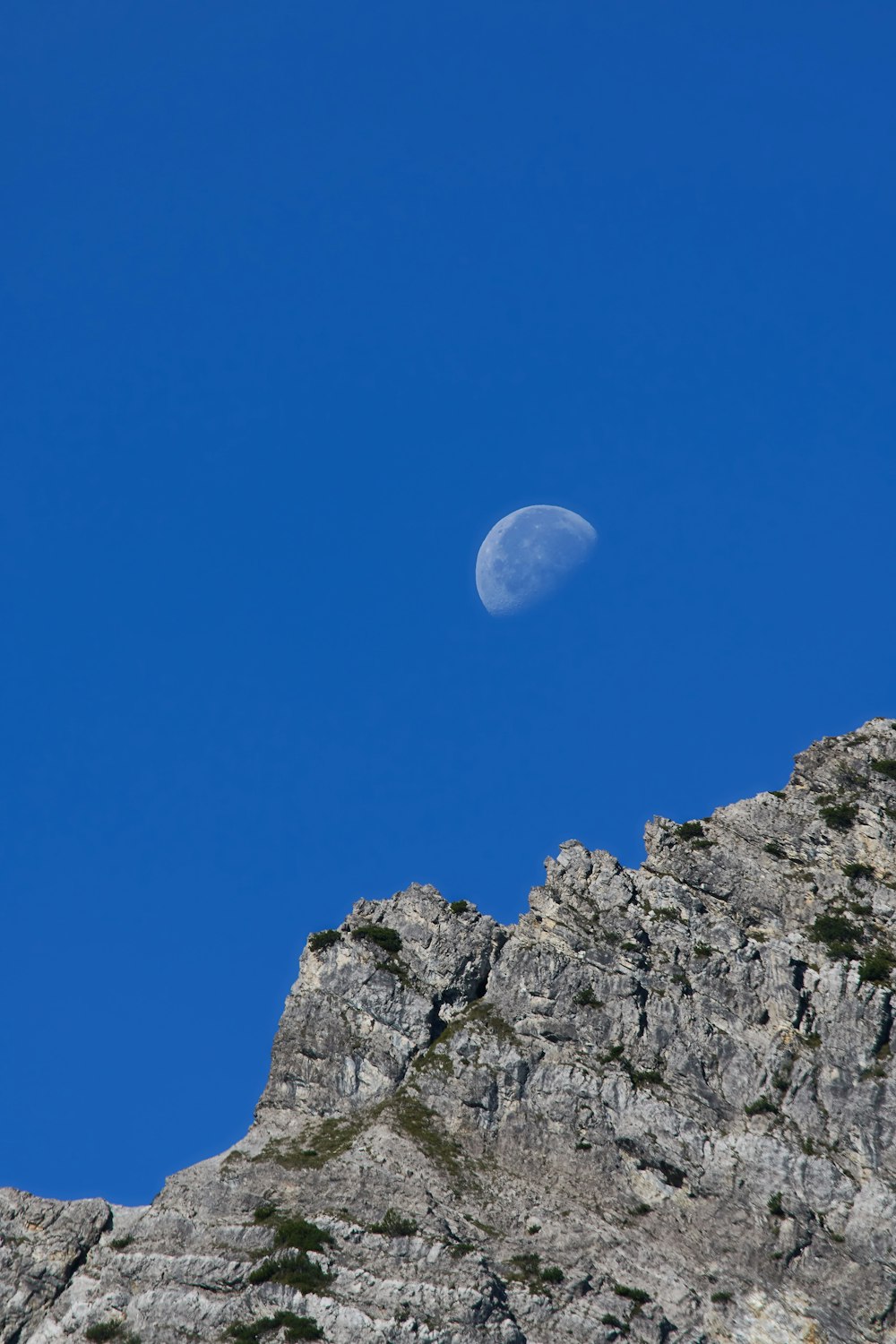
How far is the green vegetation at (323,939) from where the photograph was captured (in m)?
118

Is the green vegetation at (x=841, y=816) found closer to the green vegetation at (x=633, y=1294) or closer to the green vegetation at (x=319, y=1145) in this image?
the green vegetation at (x=319, y=1145)

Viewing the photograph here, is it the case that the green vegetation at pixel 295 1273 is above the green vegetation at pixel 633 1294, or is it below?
above

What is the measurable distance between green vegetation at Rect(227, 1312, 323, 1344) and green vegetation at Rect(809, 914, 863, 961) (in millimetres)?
49166

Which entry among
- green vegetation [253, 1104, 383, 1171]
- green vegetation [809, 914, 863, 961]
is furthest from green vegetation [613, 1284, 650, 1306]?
green vegetation [809, 914, 863, 961]

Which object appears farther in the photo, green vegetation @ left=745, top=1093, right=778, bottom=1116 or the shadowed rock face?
green vegetation @ left=745, top=1093, right=778, bottom=1116

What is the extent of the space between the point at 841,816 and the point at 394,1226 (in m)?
56.0

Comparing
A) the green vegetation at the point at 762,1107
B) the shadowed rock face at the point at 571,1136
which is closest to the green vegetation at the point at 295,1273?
the shadowed rock face at the point at 571,1136

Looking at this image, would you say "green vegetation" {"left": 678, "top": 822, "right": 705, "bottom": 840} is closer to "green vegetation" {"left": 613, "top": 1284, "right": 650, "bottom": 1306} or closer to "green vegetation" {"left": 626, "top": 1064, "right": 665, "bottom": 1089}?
"green vegetation" {"left": 626, "top": 1064, "right": 665, "bottom": 1089}

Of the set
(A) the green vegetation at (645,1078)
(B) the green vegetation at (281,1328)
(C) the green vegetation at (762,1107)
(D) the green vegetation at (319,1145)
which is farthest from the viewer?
(A) the green vegetation at (645,1078)

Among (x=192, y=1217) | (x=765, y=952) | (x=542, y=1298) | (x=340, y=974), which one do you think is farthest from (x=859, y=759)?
(x=192, y=1217)

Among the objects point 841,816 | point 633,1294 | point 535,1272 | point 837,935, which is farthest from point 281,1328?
point 841,816

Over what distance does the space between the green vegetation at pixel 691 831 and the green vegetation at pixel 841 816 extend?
35.9ft

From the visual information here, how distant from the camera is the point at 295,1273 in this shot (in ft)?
285

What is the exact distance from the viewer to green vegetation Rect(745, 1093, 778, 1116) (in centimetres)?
9950
